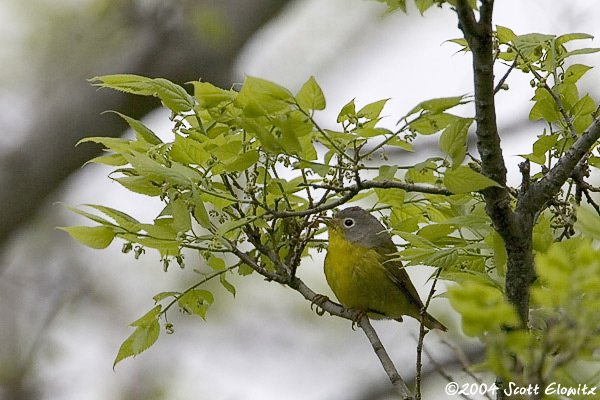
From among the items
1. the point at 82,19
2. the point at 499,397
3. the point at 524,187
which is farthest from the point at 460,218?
the point at 82,19

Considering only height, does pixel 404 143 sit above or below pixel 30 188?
below

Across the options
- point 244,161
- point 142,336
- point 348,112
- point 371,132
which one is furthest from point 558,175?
point 142,336

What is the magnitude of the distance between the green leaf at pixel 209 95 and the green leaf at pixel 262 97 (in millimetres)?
159

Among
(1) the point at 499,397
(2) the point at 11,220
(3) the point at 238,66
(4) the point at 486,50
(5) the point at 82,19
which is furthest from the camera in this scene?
(5) the point at 82,19

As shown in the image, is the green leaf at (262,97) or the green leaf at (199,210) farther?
the green leaf at (199,210)

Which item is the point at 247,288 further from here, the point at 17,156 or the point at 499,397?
the point at 499,397

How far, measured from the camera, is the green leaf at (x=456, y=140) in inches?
83.4

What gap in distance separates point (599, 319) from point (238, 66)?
5405mm

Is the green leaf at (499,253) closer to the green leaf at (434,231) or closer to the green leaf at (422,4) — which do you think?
the green leaf at (434,231)

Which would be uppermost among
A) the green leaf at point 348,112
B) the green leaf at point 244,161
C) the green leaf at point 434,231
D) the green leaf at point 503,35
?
the green leaf at point 503,35

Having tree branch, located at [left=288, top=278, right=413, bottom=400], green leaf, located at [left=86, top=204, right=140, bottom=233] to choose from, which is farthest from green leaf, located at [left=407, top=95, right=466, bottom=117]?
green leaf, located at [left=86, top=204, right=140, bottom=233]

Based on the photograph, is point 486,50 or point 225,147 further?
point 225,147

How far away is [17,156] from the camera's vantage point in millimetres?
6047

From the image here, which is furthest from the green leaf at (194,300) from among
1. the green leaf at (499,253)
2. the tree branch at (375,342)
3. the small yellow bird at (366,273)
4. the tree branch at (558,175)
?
the small yellow bird at (366,273)
